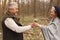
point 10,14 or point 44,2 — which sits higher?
point 10,14

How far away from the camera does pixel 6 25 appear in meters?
5.22

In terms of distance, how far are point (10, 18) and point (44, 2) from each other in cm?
1431

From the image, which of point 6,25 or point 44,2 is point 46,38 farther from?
point 44,2

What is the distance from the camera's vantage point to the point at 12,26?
518 centimetres

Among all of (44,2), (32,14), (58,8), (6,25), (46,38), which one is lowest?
(32,14)

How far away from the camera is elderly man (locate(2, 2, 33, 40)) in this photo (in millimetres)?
5188

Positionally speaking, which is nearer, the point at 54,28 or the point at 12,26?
the point at 12,26

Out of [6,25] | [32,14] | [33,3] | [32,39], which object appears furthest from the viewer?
[32,14]

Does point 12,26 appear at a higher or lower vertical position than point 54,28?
higher

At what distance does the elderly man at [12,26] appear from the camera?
5188 mm

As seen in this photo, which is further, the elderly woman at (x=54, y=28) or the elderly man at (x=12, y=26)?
the elderly woman at (x=54, y=28)

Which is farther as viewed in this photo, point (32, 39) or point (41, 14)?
point (41, 14)

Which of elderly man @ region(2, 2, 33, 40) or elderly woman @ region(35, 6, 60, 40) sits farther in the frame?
elderly woman @ region(35, 6, 60, 40)

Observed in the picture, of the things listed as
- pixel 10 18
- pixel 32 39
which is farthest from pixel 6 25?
pixel 32 39
